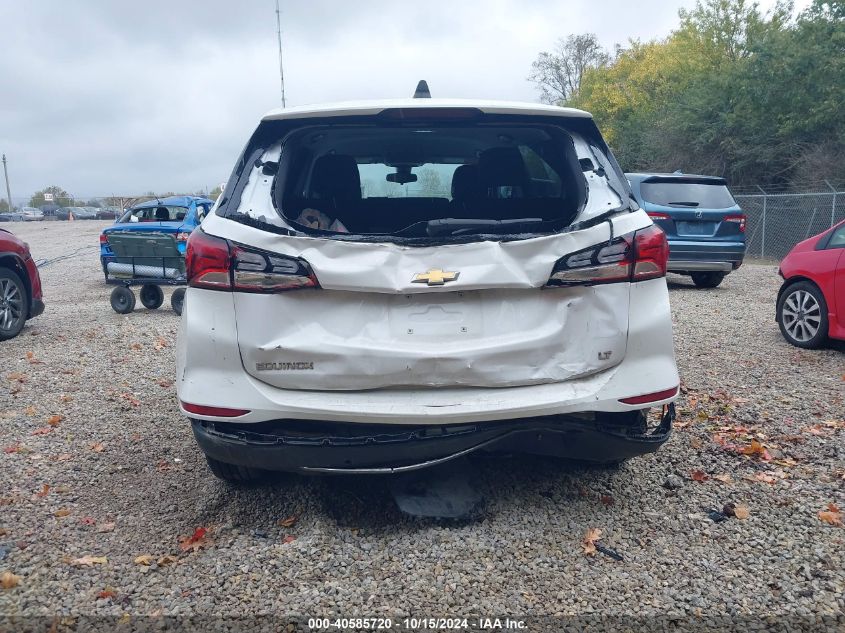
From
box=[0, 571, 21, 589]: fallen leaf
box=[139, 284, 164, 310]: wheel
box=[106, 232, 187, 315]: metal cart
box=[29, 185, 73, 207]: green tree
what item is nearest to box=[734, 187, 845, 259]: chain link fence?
box=[106, 232, 187, 315]: metal cart

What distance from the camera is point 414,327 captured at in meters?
3.02

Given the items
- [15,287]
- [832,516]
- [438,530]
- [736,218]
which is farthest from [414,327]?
[736,218]

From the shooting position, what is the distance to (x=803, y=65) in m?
23.9

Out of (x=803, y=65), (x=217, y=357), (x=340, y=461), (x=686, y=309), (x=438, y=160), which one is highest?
(x=803, y=65)

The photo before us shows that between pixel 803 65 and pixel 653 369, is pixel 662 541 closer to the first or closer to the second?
pixel 653 369

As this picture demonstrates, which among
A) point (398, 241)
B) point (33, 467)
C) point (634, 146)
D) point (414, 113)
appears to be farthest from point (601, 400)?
point (634, 146)

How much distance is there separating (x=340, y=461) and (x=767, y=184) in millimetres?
26194

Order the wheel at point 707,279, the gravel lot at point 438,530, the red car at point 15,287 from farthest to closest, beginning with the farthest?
the wheel at point 707,279 → the red car at point 15,287 → the gravel lot at point 438,530

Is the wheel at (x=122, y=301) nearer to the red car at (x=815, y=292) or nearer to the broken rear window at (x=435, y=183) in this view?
the broken rear window at (x=435, y=183)

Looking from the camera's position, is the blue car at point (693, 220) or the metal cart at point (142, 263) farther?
A: the blue car at point (693, 220)

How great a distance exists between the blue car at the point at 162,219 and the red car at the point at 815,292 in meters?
8.35

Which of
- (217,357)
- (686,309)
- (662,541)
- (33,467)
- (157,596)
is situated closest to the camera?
(157,596)

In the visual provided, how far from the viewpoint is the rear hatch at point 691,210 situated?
12.1 m

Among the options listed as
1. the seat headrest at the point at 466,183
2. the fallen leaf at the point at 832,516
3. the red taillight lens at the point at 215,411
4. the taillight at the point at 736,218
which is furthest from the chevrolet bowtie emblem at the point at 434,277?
the taillight at the point at 736,218
